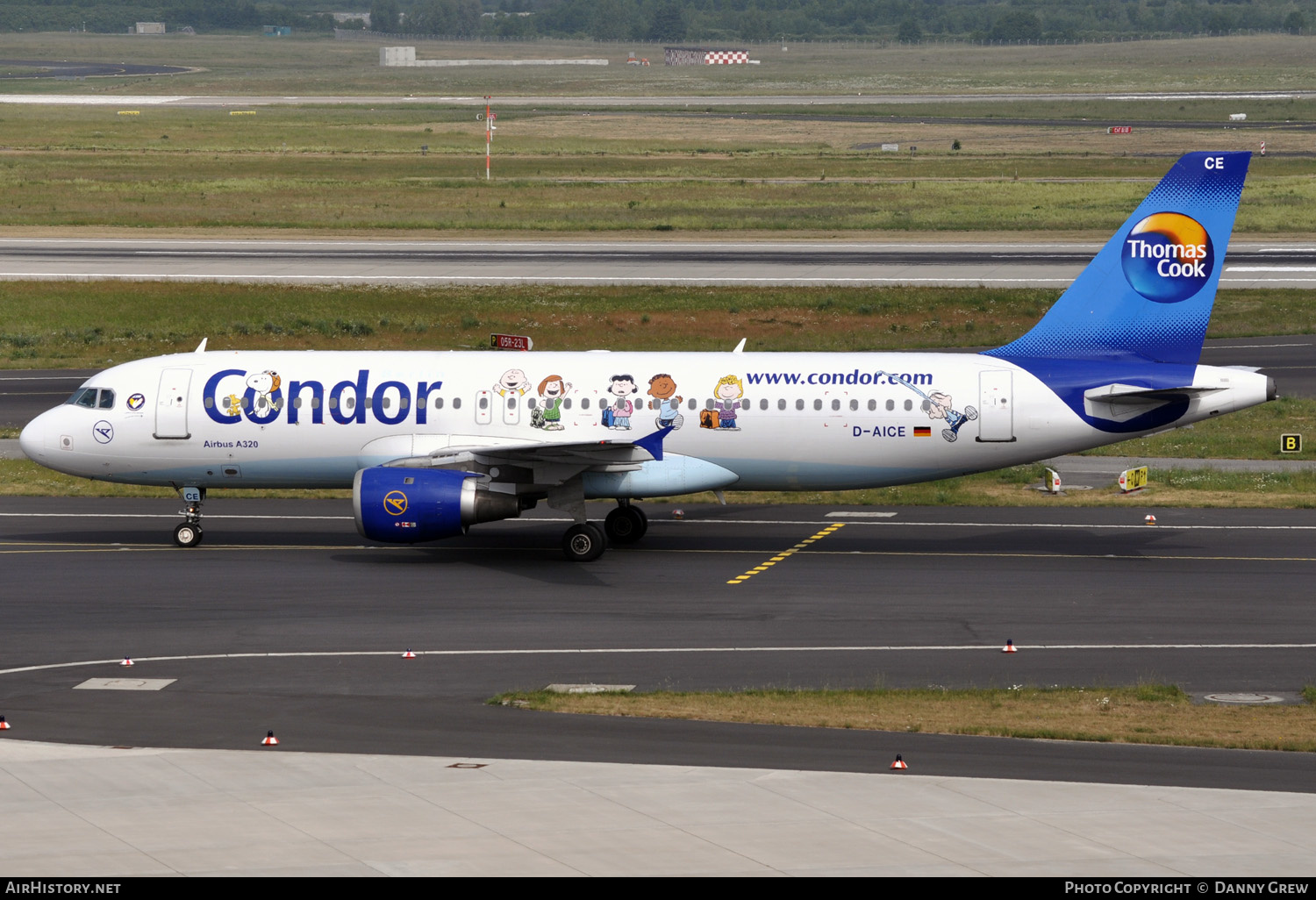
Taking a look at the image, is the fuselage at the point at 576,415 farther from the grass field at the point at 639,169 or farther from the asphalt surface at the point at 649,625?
the grass field at the point at 639,169

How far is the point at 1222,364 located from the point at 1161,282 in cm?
2577

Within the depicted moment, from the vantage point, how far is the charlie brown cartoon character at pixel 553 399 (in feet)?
121

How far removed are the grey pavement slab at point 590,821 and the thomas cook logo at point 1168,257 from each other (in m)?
18.6

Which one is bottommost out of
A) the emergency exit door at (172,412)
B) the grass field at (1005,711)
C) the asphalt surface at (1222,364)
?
the grass field at (1005,711)

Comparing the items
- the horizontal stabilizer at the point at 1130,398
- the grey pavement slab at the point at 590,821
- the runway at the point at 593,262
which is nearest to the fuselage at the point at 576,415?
the horizontal stabilizer at the point at 1130,398

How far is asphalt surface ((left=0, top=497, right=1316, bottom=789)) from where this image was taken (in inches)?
909

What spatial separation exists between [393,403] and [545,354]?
4.01 m

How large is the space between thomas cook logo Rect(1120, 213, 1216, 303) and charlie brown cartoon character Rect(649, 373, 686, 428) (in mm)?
10967

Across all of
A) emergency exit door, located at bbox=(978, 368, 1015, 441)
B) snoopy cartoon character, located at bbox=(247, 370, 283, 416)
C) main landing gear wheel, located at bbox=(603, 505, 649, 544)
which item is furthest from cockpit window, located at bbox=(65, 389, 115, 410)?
emergency exit door, located at bbox=(978, 368, 1015, 441)

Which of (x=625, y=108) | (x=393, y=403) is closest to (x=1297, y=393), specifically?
(x=393, y=403)

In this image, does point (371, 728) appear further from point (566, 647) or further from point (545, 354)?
point (545, 354)

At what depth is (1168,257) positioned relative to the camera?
36219mm

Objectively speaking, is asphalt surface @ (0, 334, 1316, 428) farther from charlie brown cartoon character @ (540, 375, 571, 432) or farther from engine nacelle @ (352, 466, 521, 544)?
charlie brown cartoon character @ (540, 375, 571, 432)

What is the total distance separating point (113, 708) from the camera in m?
24.8
